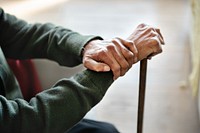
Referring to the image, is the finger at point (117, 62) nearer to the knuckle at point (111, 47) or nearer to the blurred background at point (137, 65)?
the knuckle at point (111, 47)

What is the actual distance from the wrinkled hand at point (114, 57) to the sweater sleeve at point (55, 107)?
34mm

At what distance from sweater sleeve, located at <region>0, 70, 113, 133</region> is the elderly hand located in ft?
0.13

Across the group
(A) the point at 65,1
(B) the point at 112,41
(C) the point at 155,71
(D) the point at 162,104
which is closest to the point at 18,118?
(B) the point at 112,41

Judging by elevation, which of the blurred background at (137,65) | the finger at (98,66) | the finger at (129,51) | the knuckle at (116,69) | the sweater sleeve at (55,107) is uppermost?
the finger at (129,51)

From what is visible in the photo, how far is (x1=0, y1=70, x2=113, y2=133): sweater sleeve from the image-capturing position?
2.49 ft

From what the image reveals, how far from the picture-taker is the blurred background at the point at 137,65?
178cm

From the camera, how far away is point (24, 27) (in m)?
1.11

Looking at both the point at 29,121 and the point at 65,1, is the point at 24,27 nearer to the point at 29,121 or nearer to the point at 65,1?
the point at 29,121

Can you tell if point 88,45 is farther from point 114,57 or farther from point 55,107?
point 55,107

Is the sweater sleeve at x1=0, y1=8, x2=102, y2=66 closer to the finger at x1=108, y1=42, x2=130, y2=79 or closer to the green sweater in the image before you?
the green sweater

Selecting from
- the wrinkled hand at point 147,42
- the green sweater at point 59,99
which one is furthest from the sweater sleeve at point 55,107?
the wrinkled hand at point 147,42

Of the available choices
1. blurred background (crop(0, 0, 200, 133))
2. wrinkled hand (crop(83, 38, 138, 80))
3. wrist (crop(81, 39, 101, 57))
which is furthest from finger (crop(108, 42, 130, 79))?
blurred background (crop(0, 0, 200, 133))

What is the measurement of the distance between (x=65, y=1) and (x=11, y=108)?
2392mm

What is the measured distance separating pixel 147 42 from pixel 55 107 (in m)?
0.29
